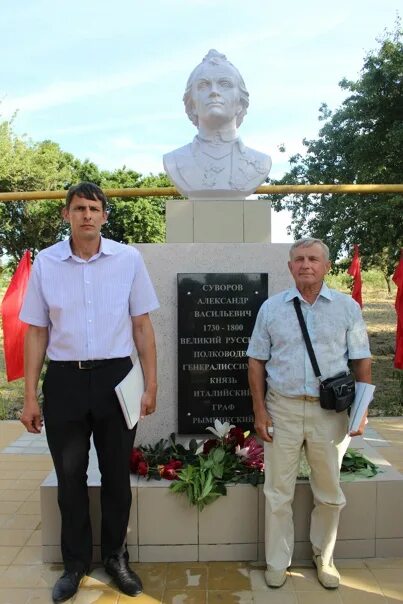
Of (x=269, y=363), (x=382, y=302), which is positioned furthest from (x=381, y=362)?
(x=382, y=302)

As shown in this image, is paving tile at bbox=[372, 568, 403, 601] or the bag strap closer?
the bag strap

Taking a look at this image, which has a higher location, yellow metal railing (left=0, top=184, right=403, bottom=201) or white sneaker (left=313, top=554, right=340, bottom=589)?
yellow metal railing (left=0, top=184, right=403, bottom=201)

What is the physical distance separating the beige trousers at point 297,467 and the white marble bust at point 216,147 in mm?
1488

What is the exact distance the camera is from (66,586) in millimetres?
2561

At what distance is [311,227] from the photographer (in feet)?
39.7

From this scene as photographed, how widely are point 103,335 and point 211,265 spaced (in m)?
1.13

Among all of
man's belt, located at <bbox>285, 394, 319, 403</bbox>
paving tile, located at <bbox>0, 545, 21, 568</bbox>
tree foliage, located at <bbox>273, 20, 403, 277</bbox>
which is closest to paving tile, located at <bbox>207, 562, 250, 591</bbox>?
man's belt, located at <bbox>285, 394, 319, 403</bbox>

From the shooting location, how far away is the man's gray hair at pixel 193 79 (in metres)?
3.48

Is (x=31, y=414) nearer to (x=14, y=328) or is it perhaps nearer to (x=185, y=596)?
(x=185, y=596)

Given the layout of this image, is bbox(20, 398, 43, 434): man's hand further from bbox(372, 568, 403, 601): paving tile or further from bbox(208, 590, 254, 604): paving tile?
bbox(372, 568, 403, 601): paving tile

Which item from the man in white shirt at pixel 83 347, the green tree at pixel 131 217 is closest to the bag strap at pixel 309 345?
the man in white shirt at pixel 83 347

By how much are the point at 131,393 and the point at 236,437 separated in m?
1.00

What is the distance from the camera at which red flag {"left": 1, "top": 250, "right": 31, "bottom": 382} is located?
19.6ft

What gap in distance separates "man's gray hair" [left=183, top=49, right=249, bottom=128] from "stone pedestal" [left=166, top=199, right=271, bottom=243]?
0.59 m
